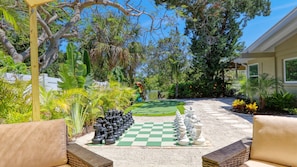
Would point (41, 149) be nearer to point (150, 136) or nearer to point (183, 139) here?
point (183, 139)

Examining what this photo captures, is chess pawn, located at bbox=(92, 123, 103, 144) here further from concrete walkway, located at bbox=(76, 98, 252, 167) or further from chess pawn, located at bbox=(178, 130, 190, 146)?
chess pawn, located at bbox=(178, 130, 190, 146)

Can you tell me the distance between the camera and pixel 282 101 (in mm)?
9625

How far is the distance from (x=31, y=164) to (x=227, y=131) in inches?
210

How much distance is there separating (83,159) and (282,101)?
9.51m

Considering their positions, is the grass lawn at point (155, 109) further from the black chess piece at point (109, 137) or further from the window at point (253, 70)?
the window at point (253, 70)

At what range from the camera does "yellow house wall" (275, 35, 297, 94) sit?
9738 mm

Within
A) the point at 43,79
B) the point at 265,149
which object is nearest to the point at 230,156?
the point at 265,149

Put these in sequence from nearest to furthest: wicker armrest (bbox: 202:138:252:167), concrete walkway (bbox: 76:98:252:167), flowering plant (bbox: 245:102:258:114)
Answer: wicker armrest (bbox: 202:138:252:167)
concrete walkway (bbox: 76:98:252:167)
flowering plant (bbox: 245:102:258:114)

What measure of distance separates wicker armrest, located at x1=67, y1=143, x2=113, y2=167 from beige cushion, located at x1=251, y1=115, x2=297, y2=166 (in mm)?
1977

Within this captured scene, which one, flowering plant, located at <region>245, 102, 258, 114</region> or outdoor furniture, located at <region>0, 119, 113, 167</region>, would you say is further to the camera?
flowering plant, located at <region>245, 102, 258, 114</region>

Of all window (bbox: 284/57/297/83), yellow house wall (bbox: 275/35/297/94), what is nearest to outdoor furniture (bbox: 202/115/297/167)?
yellow house wall (bbox: 275/35/297/94)

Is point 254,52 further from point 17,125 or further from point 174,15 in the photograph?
point 17,125

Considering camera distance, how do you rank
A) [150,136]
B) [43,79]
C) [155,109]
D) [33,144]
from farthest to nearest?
[155,109] → [43,79] → [150,136] → [33,144]

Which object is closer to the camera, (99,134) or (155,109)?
(99,134)
